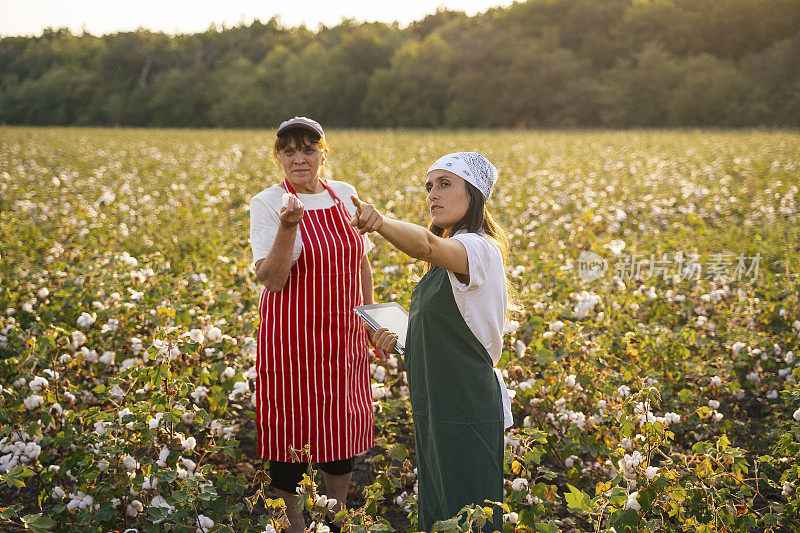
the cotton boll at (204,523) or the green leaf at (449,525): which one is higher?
the green leaf at (449,525)

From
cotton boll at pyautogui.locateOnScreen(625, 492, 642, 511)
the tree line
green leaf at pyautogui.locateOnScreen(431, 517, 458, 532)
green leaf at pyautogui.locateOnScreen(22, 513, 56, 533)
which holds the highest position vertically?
the tree line

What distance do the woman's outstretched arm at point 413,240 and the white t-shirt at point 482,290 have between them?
0.10 ft

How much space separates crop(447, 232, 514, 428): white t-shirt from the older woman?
721 mm

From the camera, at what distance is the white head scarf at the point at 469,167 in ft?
5.77

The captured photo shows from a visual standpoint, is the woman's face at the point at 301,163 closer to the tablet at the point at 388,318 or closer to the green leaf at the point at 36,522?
the tablet at the point at 388,318

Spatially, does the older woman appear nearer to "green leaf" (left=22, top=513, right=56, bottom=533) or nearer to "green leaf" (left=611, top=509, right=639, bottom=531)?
"green leaf" (left=22, top=513, right=56, bottom=533)

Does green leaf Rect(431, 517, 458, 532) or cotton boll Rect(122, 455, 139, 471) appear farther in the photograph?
cotton boll Rect(122, 455, 139, 471)

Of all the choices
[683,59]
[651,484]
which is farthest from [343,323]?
[683,59]

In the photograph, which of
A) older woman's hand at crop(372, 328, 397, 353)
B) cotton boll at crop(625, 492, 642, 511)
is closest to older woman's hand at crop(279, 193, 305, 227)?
older woman's hand at crop(372, 328, 397, 353)

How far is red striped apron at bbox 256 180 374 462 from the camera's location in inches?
91.4

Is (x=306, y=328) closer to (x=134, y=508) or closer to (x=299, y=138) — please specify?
(x=299, y=138)

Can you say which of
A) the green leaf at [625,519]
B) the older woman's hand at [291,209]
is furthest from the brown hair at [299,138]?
the green leaf at [625,519]

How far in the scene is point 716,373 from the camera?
3.70m

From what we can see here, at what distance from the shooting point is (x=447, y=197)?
179 cm
